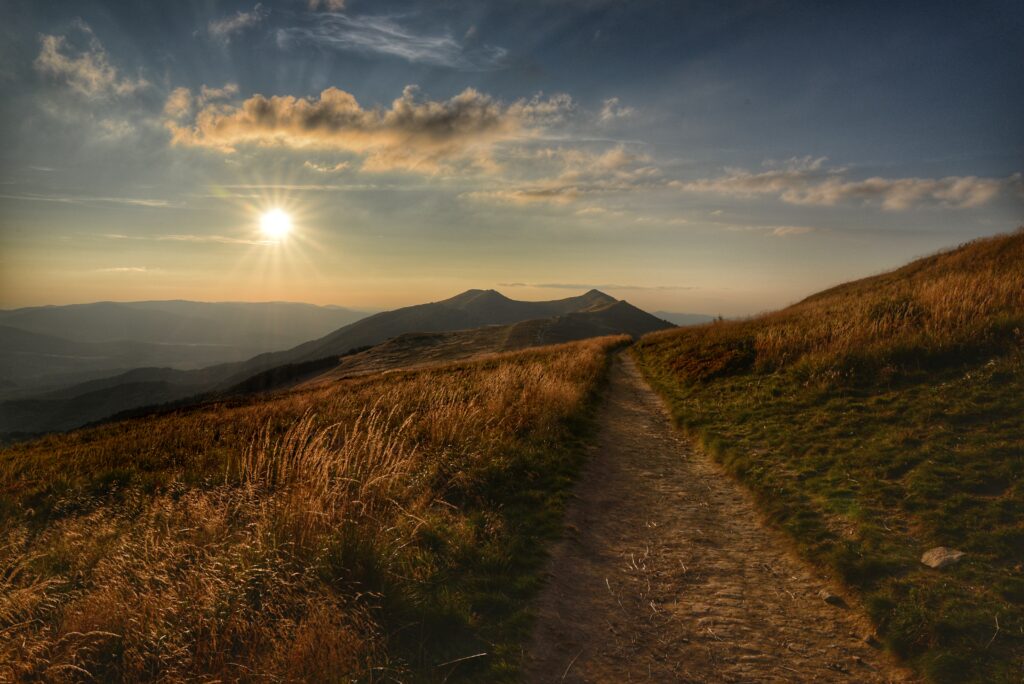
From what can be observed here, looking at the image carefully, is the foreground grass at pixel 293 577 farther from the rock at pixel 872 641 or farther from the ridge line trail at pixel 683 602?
the rock at pixel 872 641

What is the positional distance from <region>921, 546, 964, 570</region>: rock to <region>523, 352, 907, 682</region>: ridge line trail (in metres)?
1.24

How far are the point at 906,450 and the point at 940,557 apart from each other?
10.8 ft

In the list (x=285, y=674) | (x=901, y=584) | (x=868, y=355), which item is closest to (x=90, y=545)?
(x=285, y=674)

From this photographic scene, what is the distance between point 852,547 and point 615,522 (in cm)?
322

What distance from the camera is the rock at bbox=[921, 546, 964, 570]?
574cm

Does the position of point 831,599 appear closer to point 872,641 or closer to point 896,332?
point 872,641

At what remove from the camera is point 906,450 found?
27.9 feet

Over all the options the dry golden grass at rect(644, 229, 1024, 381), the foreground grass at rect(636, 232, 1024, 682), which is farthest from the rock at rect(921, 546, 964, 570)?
the dry golden grass at rect(644, 229, 1024, 381)

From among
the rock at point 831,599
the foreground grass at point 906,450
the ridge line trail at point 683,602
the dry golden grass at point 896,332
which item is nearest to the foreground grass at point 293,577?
the ridge line trail at point 683,602

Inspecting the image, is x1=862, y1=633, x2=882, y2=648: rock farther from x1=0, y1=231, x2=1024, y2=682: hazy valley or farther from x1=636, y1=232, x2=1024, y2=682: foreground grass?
x1=636, y1=232, x2=1024, y2=682: foreground grass

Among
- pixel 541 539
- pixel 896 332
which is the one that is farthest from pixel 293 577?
pixel 896 332

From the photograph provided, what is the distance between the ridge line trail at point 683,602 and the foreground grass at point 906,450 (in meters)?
0.52

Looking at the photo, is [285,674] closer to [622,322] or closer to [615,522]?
[615,522]

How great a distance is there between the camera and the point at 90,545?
20.5ft
